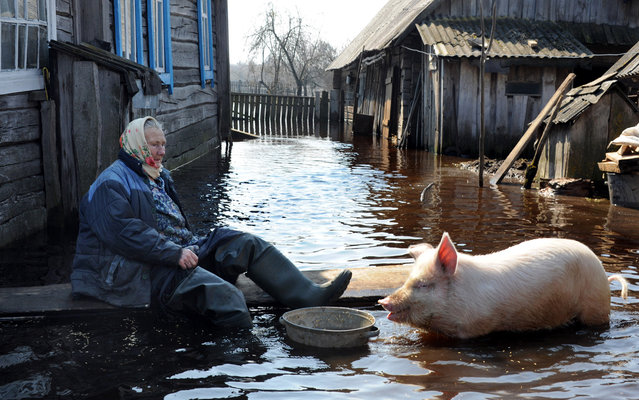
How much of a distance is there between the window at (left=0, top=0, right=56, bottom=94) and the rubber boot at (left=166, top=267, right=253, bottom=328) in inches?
122

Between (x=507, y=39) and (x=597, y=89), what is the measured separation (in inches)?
267

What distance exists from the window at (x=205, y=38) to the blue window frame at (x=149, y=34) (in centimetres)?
→ 248

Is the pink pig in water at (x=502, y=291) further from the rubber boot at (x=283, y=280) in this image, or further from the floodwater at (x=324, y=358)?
the rubber boot at (x=283, y=280)

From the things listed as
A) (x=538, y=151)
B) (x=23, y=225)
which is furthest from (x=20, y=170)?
(x=538, y=151)

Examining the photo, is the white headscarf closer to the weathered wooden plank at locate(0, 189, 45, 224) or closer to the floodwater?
the floodwater

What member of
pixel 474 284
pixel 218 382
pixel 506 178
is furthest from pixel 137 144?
pixel 506 178

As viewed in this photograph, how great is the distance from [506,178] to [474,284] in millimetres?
9748

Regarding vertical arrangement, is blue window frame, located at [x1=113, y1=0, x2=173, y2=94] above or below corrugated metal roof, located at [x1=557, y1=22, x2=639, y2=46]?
below

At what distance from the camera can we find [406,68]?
21094 millimetres

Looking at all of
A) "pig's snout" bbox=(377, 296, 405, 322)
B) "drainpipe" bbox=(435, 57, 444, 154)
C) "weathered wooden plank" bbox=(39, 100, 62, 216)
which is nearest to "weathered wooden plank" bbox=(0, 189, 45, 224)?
"weathered wooden plank" bbox=(39, 100, 62, 216)

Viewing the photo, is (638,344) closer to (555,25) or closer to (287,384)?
(287,384)

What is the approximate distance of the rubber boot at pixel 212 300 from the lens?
476 centimetres

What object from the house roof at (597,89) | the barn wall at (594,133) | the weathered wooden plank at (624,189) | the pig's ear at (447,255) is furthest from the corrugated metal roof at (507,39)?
the pig's ear at (447,255)

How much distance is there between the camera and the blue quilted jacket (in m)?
4.73
